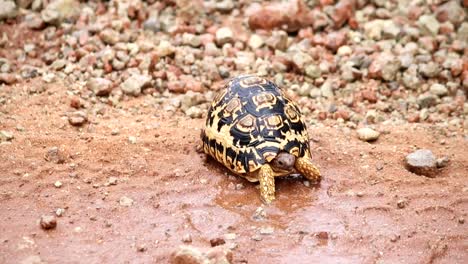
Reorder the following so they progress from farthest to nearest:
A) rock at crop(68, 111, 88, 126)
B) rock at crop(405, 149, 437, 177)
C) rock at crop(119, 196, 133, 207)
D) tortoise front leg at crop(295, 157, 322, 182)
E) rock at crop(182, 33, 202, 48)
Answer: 1. rock at crop(182, 33, 202, 48)
2. rock at crop(68, 111, 88, 126)
3. rock at crop(405, 149, 437, 177)
4. tortoise front leg at crop(295, 157, 322, 182)
5. rock at crop(119, 196, 133, 207)

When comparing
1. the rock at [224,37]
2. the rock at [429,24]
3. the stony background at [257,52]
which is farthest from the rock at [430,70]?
the rock at [224,37]

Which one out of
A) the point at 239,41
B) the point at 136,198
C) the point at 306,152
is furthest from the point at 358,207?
the point at 239,41

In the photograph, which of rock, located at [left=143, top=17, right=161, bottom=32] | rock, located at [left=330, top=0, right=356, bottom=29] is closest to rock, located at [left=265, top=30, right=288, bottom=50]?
rock, located at [left=330, top=0, right=356, bottom=29]

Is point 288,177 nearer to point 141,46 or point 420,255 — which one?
point 420,255

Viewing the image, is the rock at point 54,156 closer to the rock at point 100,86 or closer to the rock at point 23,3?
the rock at point 100,86

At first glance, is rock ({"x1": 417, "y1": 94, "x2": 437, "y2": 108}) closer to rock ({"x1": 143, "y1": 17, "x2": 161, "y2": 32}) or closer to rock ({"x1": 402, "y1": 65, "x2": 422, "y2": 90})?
rock ({"x1": 402, "y1": 65, "x2": 422, "y2": 90})

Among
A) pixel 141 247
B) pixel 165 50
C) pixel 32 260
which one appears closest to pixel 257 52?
pixel 165 50
